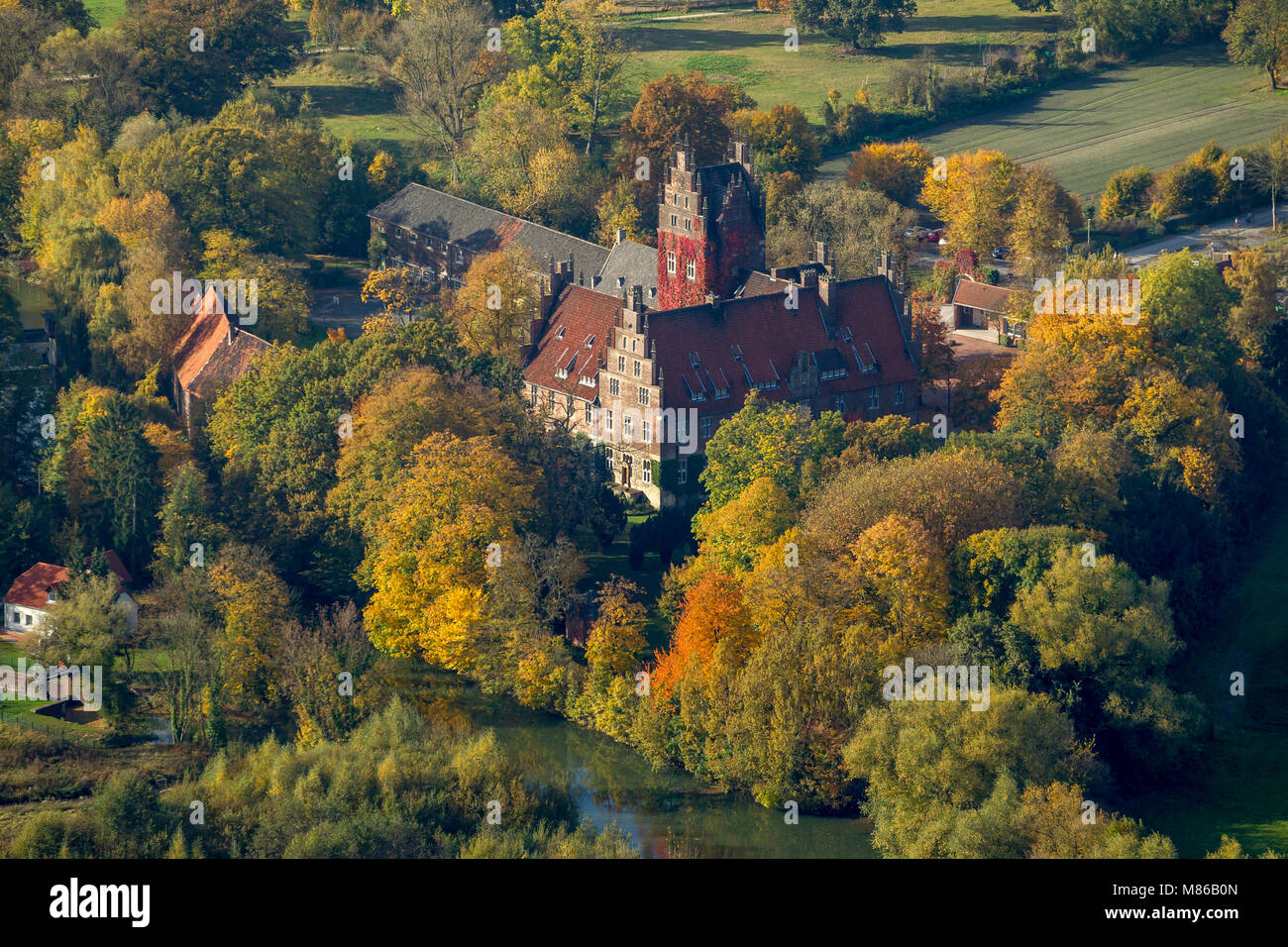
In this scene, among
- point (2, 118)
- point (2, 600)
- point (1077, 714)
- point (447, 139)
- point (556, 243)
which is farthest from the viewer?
point (447, 139)

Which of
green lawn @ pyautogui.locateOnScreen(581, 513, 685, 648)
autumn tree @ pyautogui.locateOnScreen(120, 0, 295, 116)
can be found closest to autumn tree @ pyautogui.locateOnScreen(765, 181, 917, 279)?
green lawn @ pyautogui.locateOnScreen(581, 513, 685, 648)

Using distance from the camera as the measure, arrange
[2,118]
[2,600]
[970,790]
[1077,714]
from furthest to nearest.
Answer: [2,118], [2,600], [1077,714], [970,790]

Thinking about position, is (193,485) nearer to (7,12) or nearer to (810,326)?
(810,326)

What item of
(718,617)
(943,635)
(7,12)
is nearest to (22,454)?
(718,617)

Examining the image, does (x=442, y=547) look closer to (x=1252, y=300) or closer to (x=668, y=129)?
(x=1252, y=300)

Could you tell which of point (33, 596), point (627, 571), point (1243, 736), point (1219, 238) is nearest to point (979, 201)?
point (1219, 238)

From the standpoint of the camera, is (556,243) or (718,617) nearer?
(718,617)

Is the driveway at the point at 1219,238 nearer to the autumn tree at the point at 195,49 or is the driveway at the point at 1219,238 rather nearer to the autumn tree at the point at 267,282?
the autumn tree at the point at 267,282

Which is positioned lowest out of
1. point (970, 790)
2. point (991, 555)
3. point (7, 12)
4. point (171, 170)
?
point (970, 790)

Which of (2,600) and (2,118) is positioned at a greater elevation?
(2,118)

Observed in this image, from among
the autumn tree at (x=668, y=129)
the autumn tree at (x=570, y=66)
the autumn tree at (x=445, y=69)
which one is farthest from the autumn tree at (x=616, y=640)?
the autumn tree at (x=445, y=69)
